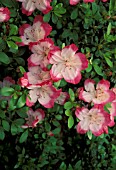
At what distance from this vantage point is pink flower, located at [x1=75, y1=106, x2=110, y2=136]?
1.90 m

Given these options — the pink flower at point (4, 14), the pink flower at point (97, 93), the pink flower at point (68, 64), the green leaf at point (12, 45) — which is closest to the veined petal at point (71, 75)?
the pink flower at point (68, 64)

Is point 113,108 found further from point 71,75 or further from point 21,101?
point 21,101

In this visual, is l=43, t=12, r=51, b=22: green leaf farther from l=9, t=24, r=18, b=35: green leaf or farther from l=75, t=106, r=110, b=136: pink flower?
l=75, t=106, r=110, b=136: pink flower

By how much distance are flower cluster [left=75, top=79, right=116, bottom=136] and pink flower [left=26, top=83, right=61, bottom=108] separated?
0.14m

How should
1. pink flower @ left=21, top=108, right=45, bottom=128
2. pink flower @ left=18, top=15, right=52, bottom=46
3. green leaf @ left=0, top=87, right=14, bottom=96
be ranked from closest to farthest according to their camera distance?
green leaf @ left=0, top=87, right=14, bottom=96
pink flower @ left=18, top=15, right=52, bottom=46
pink flower @ left=21, top=108, right=45, bottom=128

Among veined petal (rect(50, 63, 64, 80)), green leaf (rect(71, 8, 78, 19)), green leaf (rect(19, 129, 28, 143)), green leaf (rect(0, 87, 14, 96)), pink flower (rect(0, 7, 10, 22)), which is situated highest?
pink flower (rect(0, 7, 10, 22))

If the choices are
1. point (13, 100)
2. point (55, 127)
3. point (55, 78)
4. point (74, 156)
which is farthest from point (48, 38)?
point (74, 156)

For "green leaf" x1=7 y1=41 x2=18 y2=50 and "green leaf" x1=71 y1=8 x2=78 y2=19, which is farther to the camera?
"green leaf" x1=71 y1=8 x2=78 y2=19

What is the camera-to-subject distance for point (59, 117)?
6.41 ft

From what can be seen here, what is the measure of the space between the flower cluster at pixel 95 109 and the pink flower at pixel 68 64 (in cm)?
13

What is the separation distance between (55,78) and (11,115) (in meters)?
0.31

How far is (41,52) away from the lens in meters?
1.79

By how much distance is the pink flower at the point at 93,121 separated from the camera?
1.90 metres

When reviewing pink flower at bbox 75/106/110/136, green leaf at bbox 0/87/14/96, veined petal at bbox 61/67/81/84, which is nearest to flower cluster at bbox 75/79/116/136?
pink flower at bbox 75/106/110/136
